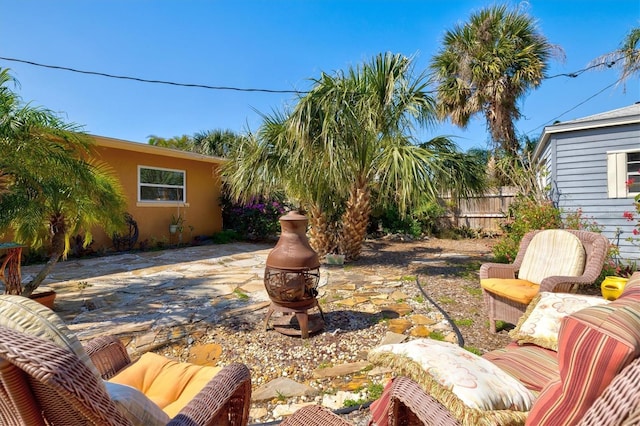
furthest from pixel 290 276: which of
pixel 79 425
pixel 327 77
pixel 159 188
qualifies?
pixel 159 188

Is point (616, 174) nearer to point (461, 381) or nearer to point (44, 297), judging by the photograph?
point (461, 381)

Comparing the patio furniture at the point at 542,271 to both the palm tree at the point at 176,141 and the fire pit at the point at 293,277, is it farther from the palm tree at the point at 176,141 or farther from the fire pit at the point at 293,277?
the palm tree at the point at 176,141

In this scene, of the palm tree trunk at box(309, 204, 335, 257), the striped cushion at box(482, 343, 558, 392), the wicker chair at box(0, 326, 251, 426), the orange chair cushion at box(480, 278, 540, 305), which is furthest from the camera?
the palm tree trunk at box(309, 204, 335, 257)

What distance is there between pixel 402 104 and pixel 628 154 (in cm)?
460

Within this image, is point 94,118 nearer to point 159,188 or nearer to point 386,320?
point 159,188

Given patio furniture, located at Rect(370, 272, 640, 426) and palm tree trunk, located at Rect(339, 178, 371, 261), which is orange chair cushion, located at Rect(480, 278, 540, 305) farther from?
palm tree trunk, located at Rect(339, 178, 371, 261)

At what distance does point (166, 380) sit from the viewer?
5.62 feet

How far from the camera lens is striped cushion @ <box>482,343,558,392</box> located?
1745mm

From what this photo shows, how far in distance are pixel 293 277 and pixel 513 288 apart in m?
2.21

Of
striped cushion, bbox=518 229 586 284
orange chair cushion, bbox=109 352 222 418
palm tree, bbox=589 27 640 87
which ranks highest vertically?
palm tree, bbox=589 27 640 87

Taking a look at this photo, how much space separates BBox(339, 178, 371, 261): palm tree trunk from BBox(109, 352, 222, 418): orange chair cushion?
5.05m

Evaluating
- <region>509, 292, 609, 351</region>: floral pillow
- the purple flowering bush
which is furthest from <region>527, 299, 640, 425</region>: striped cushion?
the purple flowering bush

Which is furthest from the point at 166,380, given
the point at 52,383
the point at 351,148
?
the point at 351,148

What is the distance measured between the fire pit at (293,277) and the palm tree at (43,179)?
99.3 inches
